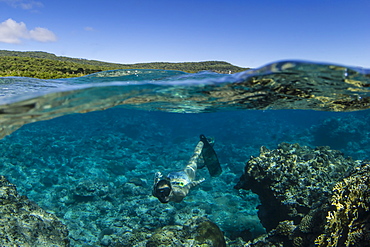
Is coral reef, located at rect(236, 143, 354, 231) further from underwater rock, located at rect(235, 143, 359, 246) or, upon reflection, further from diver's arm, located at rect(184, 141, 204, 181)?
diver's arm, located at rect(184, 141, 204, 181)

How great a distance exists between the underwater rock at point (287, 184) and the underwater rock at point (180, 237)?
170 cm

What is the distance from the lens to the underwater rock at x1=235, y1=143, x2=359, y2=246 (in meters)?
8.09

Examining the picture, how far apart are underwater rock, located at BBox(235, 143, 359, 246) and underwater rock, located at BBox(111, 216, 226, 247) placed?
170cm

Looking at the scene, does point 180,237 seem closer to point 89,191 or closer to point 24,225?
point 24,225

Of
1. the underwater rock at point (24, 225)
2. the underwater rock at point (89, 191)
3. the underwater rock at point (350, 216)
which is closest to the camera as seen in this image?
the underwater rock at point (350, 216)

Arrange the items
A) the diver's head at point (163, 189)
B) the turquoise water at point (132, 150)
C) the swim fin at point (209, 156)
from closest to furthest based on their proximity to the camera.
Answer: the diver's head at point (163, 189), the turquoise water at point (132, 150), the swim fin at point (209, 156)

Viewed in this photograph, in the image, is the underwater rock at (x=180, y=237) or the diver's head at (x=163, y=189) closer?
the underwater rock at (x=180, y=237)

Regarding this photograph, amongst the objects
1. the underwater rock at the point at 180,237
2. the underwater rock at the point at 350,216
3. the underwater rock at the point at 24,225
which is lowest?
the underwater rock at the point at 180,237

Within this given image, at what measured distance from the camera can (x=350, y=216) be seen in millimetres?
5199

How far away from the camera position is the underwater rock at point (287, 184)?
26.5ft

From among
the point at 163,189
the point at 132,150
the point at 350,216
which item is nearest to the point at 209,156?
the point at 163,189

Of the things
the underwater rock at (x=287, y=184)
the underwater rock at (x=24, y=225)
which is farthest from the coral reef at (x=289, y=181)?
the underwater rock at (x=24, y=225)

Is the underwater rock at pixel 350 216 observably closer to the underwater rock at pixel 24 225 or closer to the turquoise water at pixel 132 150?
the turquoise water at pixel 132 150

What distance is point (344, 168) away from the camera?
10.1 meters
